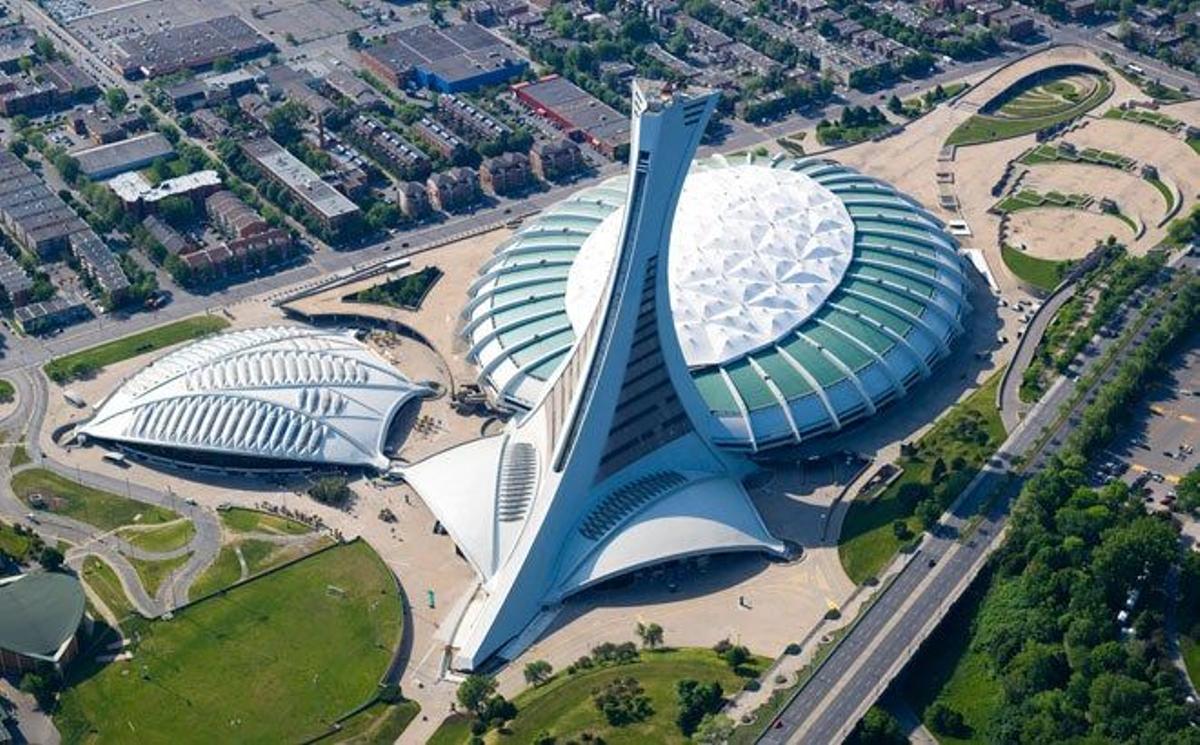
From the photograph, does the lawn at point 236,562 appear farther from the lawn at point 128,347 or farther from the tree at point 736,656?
the tree at point 736,656

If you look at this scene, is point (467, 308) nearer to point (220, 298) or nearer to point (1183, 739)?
point (220, 298)

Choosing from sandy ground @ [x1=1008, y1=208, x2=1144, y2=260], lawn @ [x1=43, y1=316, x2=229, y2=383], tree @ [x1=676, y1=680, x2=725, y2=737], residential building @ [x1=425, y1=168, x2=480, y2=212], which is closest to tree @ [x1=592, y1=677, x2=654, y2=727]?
tree @ [x1=676, y1=680, x2=725, y2=737]

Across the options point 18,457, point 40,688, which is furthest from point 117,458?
point 40,688

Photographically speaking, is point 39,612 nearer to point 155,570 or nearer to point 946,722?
point 155,570

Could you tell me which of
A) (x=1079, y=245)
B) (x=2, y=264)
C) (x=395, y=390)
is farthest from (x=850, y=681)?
(x=2, y=264)

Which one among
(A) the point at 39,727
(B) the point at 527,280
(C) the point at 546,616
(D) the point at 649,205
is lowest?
(A) the point at 39,727

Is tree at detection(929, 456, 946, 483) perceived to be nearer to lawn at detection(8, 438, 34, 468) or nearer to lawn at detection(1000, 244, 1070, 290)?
lawn at detection(1000, 244, 1070, 290)
